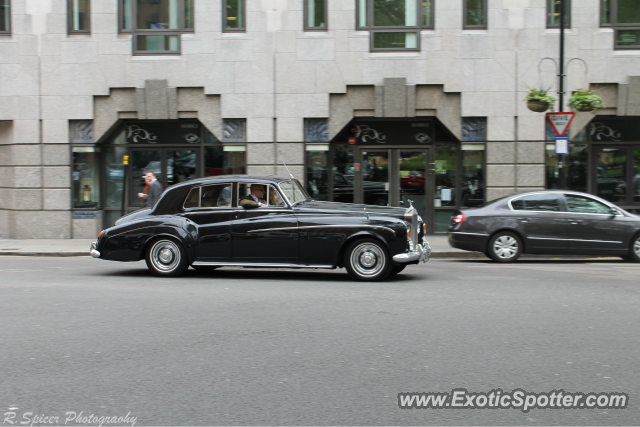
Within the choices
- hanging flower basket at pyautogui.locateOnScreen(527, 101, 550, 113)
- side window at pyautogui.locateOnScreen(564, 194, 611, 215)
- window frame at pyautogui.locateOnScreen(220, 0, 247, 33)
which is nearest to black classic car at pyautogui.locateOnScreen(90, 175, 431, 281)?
side window at pyautogui.locateOnScreen(564, 194, 611, 215)

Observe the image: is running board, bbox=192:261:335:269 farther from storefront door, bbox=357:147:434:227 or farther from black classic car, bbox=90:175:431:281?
storefront door, bbox=357:147:434:227

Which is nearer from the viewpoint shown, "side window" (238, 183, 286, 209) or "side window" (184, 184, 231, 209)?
"side window" (238, 183, 286, 209)

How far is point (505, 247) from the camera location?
43.0ft

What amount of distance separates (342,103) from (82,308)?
11176 millimetres

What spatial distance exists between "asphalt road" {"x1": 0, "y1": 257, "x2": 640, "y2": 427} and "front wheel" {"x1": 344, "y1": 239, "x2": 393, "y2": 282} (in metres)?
0.25

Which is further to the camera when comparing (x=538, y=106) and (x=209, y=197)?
(x=538, y=106)

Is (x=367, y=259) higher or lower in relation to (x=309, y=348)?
higher

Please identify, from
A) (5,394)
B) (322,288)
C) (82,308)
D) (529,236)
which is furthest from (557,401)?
(529,236)

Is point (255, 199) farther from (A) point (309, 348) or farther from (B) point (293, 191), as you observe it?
(A) point (309, 348)

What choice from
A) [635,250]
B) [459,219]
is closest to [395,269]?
[459,219]

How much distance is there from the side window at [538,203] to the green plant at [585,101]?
11.6 feet

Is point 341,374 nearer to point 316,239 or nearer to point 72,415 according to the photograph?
point 72,415

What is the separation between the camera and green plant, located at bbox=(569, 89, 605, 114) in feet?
50.9

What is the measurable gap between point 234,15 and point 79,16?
168 inches
